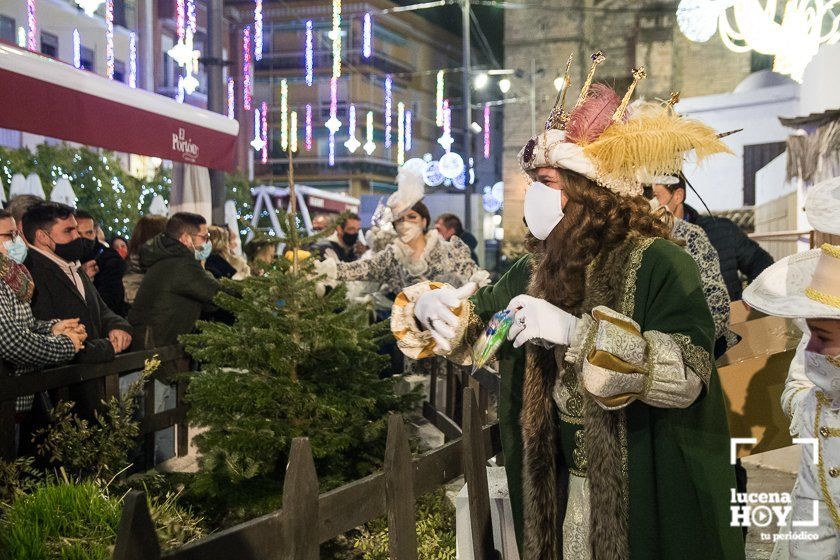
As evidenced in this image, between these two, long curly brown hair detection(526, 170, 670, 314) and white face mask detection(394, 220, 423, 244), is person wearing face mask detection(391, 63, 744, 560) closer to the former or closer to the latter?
long curly brown hair detection(526, 170, 670, 314)

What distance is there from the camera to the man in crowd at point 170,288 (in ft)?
23.2

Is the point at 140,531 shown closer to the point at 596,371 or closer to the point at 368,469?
the point at 596,371

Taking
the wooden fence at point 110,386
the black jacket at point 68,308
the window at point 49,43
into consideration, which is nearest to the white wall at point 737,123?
the wooden fence at point 110,386

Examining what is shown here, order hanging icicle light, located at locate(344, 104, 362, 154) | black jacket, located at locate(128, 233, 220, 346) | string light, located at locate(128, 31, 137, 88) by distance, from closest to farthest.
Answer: black jacket, located at locate(128, 233, 220, 346), hanging icicle light, located at locate(344, 104, 362, 154), string light, located at locate(128, 31, 137, 88)

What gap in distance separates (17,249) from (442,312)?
364cm

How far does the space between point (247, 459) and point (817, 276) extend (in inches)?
108

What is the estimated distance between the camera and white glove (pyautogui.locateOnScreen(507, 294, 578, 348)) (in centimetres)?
268

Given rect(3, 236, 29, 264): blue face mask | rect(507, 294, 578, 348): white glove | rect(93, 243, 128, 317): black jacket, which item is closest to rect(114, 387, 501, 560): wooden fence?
rect(507, 294, 578, 348): white glove

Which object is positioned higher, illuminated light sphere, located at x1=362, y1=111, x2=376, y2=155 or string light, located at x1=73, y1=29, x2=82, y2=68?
string light, located at x1=73, y1=29, x2=82, y2=68

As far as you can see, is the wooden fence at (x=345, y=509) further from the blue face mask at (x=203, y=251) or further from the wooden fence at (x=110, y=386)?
the blue face mask at (x=203, y=251)

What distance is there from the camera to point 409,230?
7656mm

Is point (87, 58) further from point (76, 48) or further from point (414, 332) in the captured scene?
point (414, 332)

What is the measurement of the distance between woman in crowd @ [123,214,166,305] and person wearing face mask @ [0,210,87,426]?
2.46m

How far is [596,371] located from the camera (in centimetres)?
252
